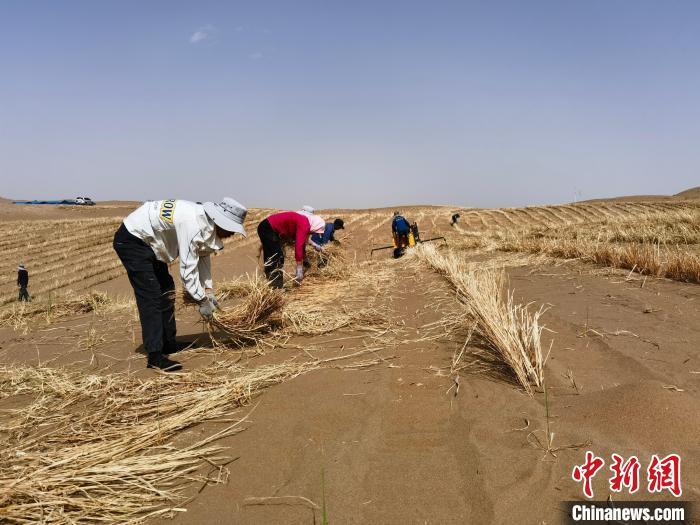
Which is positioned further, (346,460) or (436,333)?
(436,333)

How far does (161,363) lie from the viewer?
329 centimetres

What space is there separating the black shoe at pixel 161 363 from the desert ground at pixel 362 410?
8cm

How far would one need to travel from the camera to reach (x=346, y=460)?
186 centimetres

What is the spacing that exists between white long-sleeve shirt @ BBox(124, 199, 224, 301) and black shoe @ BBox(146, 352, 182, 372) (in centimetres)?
50

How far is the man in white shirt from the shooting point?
10.8 ft

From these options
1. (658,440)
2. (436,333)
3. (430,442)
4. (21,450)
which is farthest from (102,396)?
(658,440)

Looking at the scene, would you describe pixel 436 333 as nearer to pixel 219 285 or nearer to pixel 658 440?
pixel 658 440

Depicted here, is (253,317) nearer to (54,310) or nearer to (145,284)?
(145,284)

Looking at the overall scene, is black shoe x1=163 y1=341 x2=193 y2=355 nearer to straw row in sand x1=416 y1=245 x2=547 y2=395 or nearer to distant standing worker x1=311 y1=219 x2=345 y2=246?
straw row in sand x1=416 y1=245 x2=547 y2=395

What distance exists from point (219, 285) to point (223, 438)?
472 centimetres

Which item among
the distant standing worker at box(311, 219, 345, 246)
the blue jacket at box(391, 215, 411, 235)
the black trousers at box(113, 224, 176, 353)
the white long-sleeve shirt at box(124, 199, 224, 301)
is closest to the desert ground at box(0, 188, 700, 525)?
the black trousers at box(113, 224, 176, 353)

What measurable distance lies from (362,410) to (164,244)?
7.04 feet

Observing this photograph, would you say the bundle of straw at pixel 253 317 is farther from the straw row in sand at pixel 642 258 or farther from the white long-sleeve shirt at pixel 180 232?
the straw row in sand at pixel 642 258

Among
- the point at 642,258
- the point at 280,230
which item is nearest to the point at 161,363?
the point at 280,230
